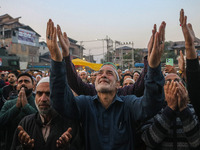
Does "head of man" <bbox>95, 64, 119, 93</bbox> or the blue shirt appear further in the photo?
"head of man" <bbox>95, 64, 119, 93</bbox>

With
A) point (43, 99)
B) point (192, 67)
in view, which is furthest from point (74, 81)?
point (192, 67)

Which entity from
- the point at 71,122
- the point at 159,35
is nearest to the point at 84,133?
the point at 71,122

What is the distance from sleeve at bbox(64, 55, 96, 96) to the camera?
2520 millimetres

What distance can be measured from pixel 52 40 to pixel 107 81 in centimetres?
90

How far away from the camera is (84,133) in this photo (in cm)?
204

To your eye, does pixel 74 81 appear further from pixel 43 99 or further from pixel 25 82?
pixel 25 82

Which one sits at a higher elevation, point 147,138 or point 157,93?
point 157,93

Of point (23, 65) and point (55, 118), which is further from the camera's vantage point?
point (23, 65)

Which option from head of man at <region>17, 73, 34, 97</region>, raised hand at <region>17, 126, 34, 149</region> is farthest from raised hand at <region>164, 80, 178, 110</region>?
head of man at <region>17, 73, 34, 97</region>

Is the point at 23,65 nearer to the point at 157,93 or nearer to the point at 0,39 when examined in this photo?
the point at 0,39

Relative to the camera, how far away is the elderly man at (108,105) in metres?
1.68

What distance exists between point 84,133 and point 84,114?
22cm

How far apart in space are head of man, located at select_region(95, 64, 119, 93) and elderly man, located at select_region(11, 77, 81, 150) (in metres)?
0.55

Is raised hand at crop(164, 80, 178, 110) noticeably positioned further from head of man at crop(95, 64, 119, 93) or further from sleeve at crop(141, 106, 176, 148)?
head of man at crop(95, 64, 119, 93)
